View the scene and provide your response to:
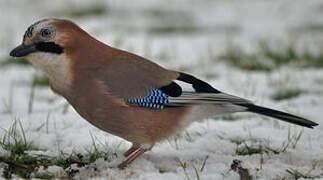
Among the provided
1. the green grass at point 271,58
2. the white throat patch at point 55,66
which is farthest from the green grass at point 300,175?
the green grass at point 271,58

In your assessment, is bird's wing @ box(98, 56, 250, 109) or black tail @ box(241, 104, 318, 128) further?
black tail @ box(241, 104, 318, 128)

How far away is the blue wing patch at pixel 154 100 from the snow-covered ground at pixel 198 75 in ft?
1.31

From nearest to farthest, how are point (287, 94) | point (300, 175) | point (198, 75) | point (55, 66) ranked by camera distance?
point (300, 175)
point (55, 66)
point (287, 94)
point (198, 75)

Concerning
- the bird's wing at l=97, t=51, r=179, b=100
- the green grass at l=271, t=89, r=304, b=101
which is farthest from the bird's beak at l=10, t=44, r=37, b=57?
the green grass at l=271, t=89, r=304, b=101

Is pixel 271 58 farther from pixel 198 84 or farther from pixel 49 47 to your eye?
pixel 49 47

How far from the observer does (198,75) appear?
7051 millimetres

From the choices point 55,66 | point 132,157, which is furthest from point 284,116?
point 55,66

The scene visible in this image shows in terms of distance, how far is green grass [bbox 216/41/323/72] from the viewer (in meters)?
7.14

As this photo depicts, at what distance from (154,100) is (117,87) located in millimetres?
278

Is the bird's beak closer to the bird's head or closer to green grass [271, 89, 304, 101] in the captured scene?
the bird's head

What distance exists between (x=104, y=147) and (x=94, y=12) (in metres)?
7.02

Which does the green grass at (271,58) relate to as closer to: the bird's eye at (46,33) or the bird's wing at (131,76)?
the bird's wing at (131,76)

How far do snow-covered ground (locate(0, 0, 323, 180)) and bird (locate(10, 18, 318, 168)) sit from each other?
0.86 feet

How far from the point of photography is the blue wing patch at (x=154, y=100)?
3862 millimetres
